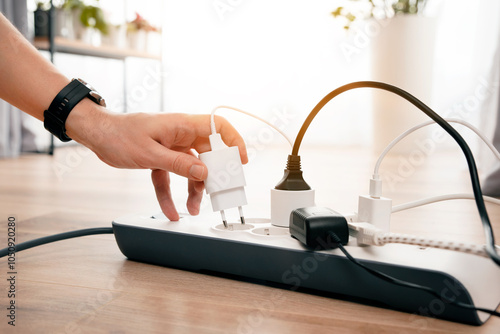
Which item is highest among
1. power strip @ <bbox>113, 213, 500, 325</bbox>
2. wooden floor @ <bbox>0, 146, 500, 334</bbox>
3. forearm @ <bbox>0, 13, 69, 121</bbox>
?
forearm @ <bbox>0, 13, 69, 121</bbox>

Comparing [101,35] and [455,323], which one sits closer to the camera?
[455,323]

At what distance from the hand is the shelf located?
6.58ft

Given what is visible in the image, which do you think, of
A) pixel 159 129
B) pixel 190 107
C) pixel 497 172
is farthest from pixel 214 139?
pixel 190 107

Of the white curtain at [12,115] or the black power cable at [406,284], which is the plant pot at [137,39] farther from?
the black power cable at [406,284]

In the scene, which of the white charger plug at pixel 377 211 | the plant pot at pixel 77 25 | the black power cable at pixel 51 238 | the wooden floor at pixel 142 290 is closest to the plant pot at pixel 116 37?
the plant pot at pixel 77 25

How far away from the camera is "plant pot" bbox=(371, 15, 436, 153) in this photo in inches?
103

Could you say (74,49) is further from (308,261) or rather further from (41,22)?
(308,261)

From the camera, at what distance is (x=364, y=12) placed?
9.28ft

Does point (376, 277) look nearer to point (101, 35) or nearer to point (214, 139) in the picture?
point (214, 139)

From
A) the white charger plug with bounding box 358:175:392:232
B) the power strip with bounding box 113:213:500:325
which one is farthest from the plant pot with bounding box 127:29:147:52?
the white charger plug with bounding box 358:175:392:232

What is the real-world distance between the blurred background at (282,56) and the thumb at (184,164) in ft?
6.57

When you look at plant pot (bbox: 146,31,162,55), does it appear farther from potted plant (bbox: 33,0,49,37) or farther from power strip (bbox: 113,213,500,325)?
power strip (bbox: 113,213,500,325)

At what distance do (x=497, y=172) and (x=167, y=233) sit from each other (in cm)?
108

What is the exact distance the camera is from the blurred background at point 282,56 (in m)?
2.63
